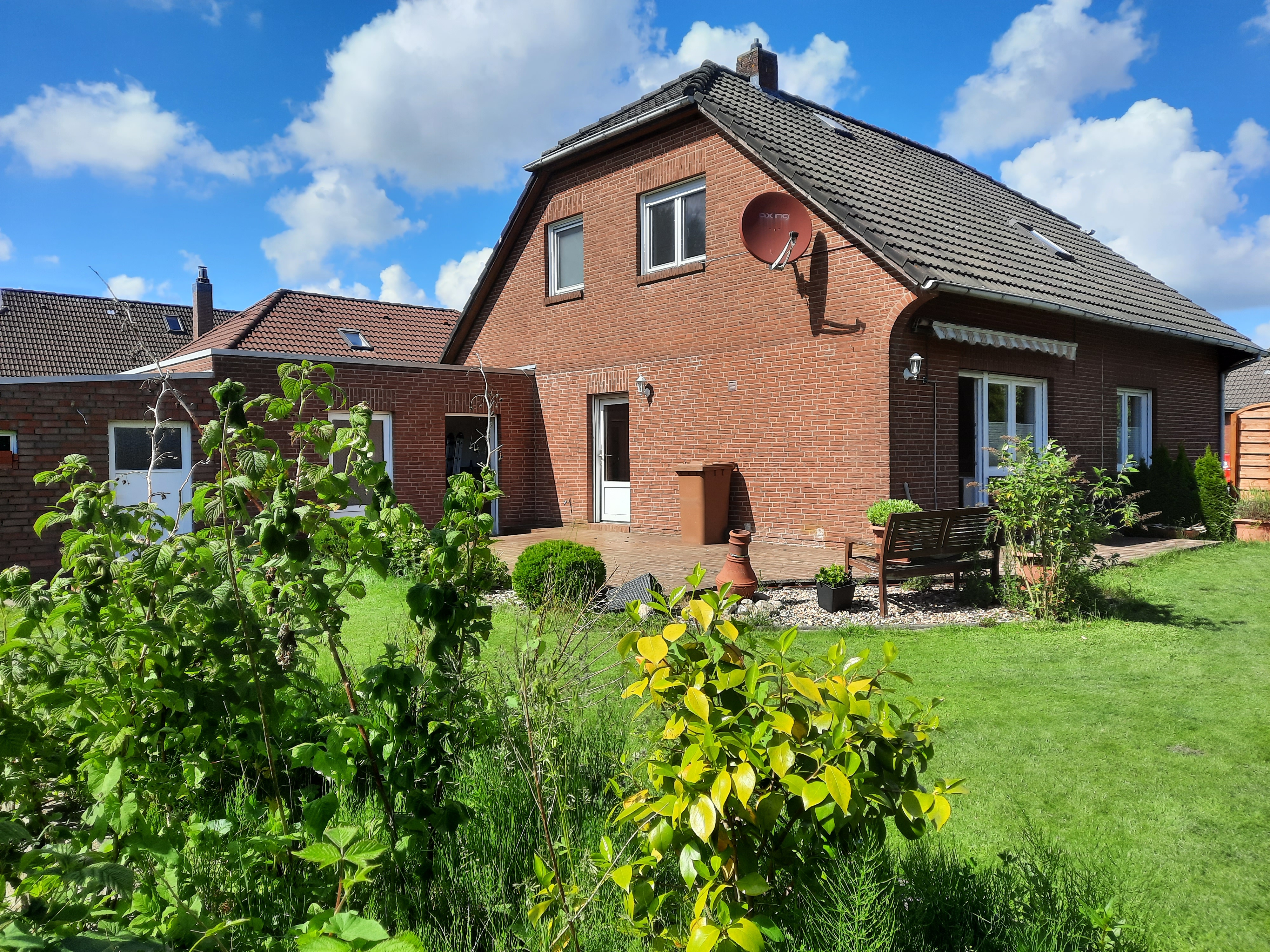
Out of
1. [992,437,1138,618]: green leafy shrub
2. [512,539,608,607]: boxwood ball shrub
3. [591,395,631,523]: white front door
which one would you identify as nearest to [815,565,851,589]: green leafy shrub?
[992,437,1138,618]: green leafy shrub

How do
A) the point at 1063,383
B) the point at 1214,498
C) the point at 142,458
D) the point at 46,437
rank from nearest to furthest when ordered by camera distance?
the point at 46,437
the point at 142,458
the point at 1063,383
the point at 1214,498

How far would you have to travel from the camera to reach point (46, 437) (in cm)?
1010

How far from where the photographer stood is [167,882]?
70.7 inches

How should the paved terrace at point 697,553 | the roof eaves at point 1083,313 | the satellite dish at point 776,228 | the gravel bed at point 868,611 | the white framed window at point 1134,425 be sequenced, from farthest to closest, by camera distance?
the white framed window at point 1134,425
the satellite dish at point 776,228
the roof eaves at point 1083,313
the paved terrace at point 697,553
the gravel bed at point 868,611

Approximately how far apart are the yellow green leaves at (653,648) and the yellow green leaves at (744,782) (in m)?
0.27

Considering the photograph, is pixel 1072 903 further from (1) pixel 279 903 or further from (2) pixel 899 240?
(2) pixel 899 240

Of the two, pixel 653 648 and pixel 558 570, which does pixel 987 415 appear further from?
pixel 653 648

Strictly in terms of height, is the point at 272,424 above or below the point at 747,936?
above

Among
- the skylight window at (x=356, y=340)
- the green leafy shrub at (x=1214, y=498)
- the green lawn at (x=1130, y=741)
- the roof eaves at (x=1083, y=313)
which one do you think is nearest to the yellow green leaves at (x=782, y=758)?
the green lawn at (x=1130, y=741)

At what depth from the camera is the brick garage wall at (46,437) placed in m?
9.88

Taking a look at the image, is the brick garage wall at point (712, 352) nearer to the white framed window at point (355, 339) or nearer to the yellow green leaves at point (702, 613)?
the white framed window at point (355, 339)

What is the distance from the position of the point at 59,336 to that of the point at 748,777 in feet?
115

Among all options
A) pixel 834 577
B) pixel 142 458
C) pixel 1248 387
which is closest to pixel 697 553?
pixel 834 577

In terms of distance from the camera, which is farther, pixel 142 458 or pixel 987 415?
pixel 987 415
